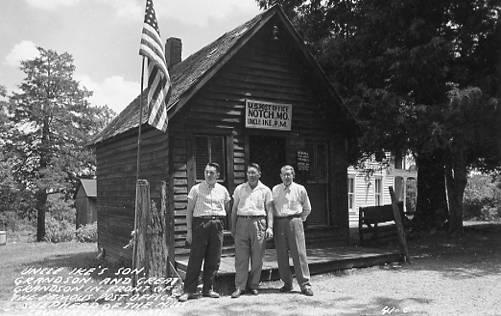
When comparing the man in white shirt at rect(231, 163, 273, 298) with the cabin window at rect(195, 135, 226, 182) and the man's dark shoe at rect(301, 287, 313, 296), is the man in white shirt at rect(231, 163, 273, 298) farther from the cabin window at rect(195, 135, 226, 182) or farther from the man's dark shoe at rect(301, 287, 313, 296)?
the cabin window at rect(195, 135, 226, 182)

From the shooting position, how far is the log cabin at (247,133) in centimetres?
991

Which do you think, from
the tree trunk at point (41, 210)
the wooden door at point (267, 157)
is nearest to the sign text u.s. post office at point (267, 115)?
the wooden door at point (267, 157)

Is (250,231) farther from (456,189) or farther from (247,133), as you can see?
(456,189)

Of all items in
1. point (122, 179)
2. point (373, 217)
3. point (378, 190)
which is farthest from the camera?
point (378, 190)

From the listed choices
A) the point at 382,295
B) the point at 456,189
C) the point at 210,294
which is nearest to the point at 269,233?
the point at 210,294

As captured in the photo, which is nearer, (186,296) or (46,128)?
(186,296)

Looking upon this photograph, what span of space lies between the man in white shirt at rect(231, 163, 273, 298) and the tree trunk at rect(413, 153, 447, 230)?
10.2 metres

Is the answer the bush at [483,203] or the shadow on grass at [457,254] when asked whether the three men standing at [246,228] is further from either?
the bush at [483,203]

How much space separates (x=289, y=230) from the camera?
798cm

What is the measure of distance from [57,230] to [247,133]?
1981cm

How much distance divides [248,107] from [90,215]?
69.8 feet

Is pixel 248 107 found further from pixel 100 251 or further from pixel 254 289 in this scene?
pixel 100 251

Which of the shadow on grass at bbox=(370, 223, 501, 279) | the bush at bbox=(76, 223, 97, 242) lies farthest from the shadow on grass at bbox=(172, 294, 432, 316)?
the bush at bbox=(76, 223, 97, 242)

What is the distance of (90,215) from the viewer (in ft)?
95.3
